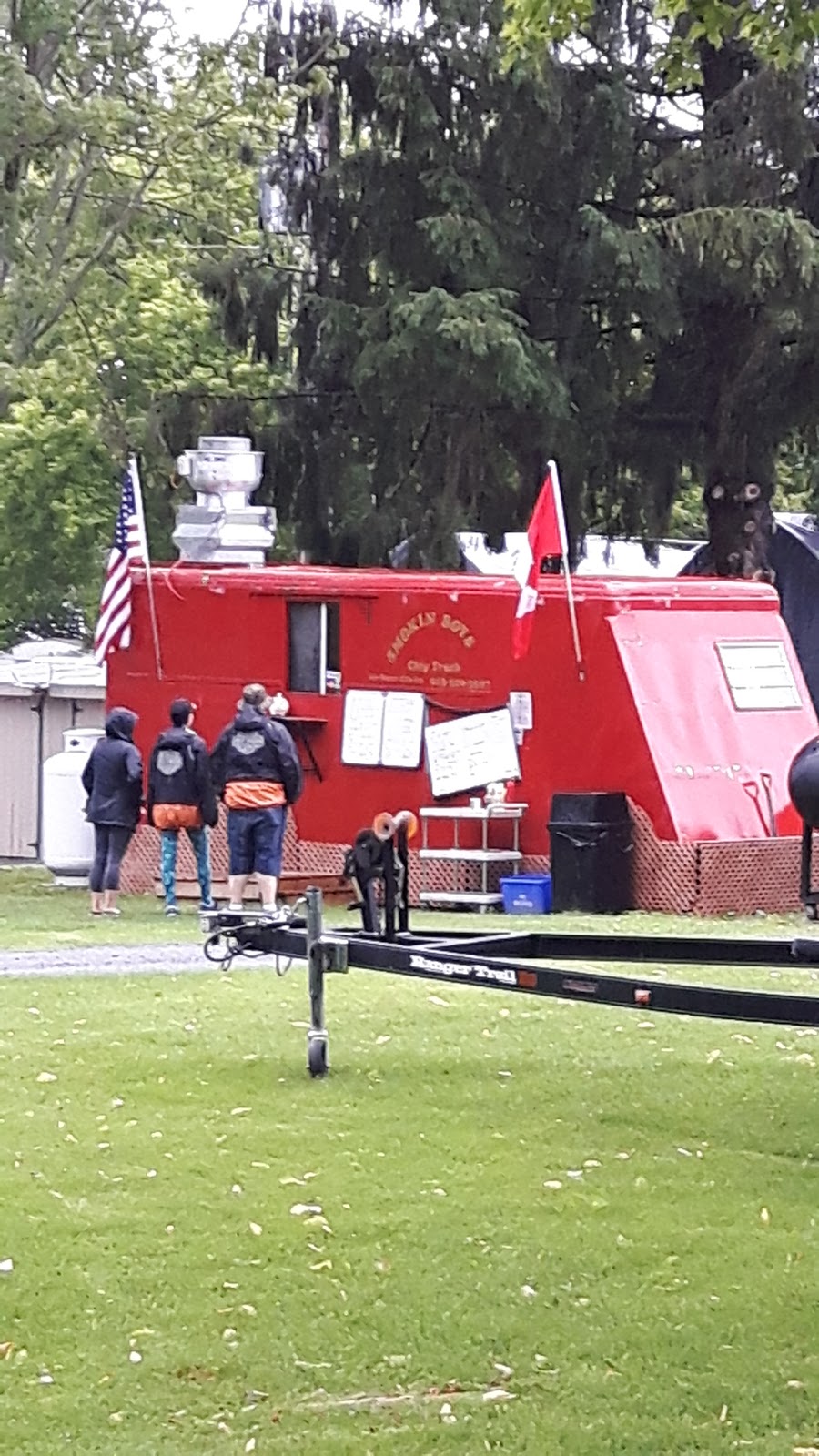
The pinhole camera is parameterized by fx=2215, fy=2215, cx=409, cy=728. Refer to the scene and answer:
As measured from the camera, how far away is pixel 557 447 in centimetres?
2408

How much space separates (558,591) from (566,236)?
7466 millimetres

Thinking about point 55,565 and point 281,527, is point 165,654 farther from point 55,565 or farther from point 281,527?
point 55,565

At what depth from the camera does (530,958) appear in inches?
343

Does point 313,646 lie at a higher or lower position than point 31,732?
higher

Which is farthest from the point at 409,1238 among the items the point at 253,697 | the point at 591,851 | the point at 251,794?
the point at 591,851

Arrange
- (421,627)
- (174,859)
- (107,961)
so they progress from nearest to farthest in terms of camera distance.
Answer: (107,961), (174,859), (421,627)

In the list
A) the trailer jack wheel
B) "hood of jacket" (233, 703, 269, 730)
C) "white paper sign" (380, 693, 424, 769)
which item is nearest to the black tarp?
"white paper sign" (380, 693, 424, 769)

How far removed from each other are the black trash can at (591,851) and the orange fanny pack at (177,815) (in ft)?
8.98

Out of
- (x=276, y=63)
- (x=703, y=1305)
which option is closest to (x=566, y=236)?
(x=276, y=63)

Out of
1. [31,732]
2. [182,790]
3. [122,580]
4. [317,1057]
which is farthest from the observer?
[31,732]

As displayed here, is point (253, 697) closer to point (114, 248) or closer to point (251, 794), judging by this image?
point (251, 794)

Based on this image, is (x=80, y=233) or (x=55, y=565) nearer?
(x=80, y=233)

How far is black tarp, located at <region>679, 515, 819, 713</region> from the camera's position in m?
25.5

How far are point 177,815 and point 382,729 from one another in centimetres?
206
